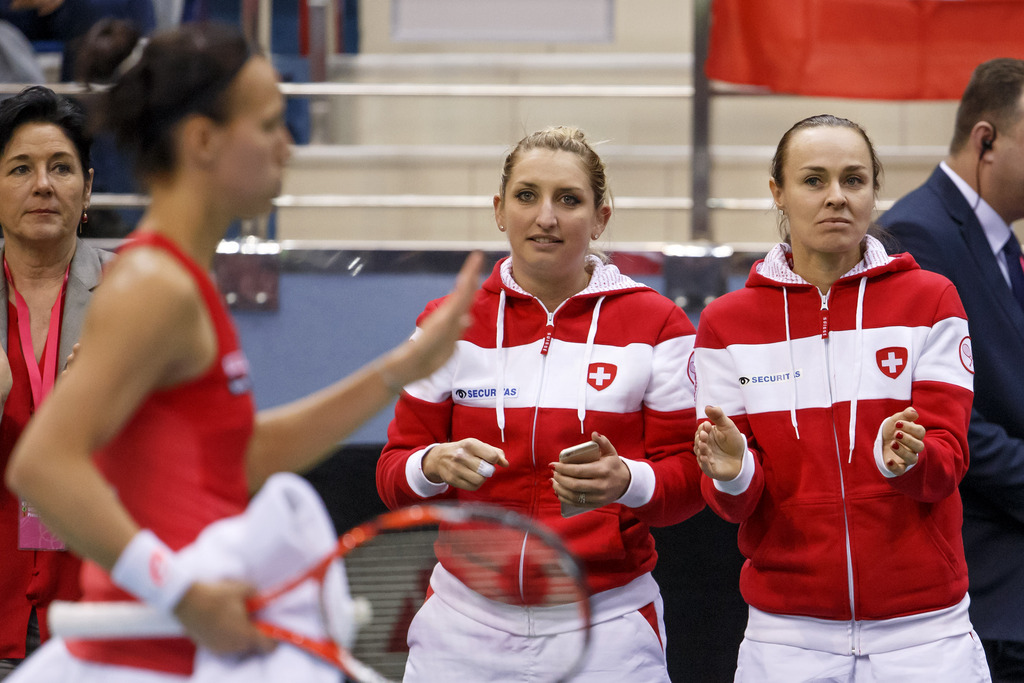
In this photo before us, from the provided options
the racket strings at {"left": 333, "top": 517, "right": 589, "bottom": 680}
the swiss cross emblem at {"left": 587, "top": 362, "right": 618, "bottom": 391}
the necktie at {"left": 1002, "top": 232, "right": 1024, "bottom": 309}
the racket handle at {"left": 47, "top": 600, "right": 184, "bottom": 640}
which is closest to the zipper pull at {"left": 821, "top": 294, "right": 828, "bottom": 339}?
the swiss cross emblem at {"left": 587, "top": 362, "right": 618, "bottom": 391}

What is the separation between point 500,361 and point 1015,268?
1.71 meters

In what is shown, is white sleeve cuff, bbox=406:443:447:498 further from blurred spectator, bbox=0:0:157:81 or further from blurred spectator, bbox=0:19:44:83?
blurred spectator, bbox=0:0:157:81

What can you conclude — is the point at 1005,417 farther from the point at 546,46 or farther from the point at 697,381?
the point at 546,46

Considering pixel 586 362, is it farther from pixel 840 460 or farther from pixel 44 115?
pixel 44 115

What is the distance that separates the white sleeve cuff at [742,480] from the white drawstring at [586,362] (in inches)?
14.3

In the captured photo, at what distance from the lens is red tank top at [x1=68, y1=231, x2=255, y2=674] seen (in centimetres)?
154

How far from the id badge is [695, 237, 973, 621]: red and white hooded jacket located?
1.67 metres

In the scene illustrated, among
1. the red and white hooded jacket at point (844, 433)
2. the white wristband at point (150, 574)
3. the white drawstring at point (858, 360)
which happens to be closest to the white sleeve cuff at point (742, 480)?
the red and white hooded jacket at point (844, 433)

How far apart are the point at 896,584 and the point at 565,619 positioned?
755 mm

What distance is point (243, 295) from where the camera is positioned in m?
4.53

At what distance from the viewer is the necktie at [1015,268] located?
11.3ft

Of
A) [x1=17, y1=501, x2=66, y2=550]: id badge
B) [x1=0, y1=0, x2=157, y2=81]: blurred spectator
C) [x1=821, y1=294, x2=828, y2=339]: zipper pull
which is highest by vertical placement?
[x1=0, y1=0, x2=157, y2=81]: blurred spectator

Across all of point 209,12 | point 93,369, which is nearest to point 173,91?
point 93,369

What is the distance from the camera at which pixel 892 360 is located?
2.66 meters
